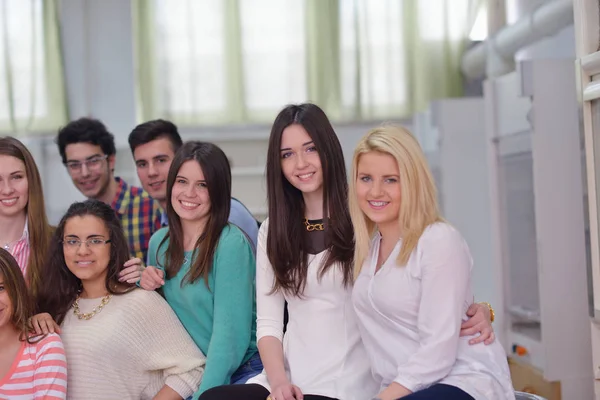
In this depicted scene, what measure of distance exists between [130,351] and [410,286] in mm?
699

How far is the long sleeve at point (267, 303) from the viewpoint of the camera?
1.79m

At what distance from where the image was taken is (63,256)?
1.92 m

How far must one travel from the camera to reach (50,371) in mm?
1714

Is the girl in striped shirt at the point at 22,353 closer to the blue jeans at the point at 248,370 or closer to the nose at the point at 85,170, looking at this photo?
the blue jeans at the point at 248,370

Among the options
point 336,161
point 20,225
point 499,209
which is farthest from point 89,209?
point 499,209

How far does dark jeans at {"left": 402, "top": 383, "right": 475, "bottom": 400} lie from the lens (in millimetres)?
1444

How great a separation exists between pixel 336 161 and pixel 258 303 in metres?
0.38

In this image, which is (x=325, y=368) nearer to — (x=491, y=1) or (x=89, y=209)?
Result: (x=89, y=209)

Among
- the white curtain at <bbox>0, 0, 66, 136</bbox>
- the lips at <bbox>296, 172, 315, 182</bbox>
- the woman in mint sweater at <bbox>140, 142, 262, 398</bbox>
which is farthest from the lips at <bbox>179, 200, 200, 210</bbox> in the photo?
the white curtain at <bbox>0, 0, 66, 136</bbox>

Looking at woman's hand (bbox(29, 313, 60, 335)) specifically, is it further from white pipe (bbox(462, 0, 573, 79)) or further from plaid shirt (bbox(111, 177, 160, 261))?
white pipe (bbox(462, 0, 573, 79))

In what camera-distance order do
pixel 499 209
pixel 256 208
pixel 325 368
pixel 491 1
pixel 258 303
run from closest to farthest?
1. pixel 325 368
2. pixel 258 303
3. pixel 499 209
4. pixel 491 1
5. pixel 256 208

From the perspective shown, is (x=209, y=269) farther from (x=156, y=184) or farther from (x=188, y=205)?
(x=156, y=184)

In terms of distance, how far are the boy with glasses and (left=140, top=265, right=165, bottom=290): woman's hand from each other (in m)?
0.72

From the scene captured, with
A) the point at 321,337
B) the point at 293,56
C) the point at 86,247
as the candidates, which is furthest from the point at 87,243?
the point at 293,56
